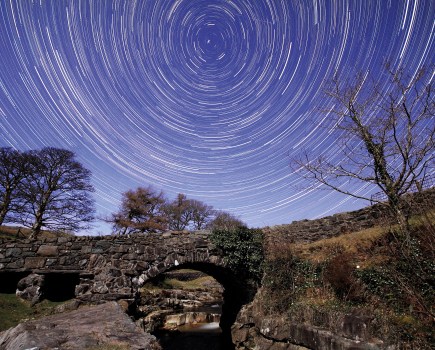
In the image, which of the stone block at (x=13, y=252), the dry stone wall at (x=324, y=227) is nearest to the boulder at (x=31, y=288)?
the stone block at (x=13, y=252)

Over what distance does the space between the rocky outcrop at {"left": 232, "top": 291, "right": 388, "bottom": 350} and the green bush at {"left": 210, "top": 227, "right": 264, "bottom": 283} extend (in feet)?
4.57

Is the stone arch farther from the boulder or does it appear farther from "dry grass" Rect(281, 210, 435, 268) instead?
the boulder

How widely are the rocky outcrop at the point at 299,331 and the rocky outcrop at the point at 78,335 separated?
7.93m

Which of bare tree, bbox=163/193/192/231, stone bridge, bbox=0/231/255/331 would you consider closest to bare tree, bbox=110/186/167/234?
bare tree, bbox=163/193/192/231

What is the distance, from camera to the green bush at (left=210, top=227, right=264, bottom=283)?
14750 mm

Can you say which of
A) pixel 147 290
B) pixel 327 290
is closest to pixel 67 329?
pixel 327 290

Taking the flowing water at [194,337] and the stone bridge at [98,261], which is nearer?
the stone bridge at [98,261]

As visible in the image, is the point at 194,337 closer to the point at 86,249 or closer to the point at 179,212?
the point at 86,249

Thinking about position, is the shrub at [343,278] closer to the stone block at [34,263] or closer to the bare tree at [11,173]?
the stone block at [34,263]

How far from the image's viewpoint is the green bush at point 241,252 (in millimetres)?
14750

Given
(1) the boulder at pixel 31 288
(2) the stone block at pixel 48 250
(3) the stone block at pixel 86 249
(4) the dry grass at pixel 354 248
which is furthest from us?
(3) the stone block at pixel 86 249

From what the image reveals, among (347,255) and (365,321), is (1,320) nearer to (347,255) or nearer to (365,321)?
(365,321)

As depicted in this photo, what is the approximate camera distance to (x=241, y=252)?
14930 millimetres

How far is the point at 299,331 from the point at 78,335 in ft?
32.1
